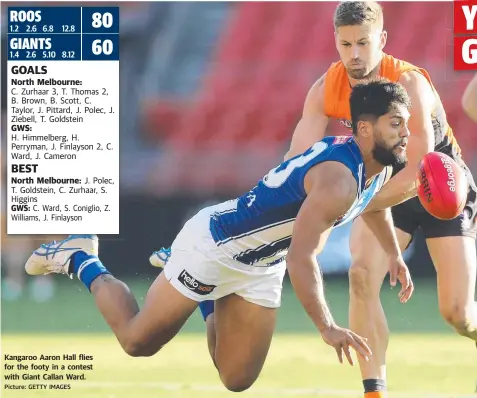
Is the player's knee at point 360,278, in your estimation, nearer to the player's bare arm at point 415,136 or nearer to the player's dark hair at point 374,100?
the player's bare arm at point 415,136

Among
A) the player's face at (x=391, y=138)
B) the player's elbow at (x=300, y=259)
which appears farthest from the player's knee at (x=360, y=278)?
the player's elbow at (x=300, y=259)

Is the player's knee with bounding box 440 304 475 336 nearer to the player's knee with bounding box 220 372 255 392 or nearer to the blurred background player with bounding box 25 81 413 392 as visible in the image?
the blurred background player with bounding box 25 81 413 392

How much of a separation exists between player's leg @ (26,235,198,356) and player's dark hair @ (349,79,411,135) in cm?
134

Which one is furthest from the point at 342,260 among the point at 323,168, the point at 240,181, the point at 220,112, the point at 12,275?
the point at 323,168

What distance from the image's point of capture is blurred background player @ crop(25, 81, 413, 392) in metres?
4.07

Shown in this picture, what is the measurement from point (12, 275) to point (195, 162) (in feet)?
6.23

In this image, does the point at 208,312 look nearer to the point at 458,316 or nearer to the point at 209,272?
the point at 209,272

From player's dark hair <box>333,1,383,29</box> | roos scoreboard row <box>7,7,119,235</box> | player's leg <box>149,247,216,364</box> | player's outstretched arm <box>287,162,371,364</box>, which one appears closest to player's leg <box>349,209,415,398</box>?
player's leg <box>149,247,216,364</box>

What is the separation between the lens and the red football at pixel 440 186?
4781mm

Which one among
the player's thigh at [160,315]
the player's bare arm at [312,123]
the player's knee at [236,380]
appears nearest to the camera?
the player's thigh at [160,315]

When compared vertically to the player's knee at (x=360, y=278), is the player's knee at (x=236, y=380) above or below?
below

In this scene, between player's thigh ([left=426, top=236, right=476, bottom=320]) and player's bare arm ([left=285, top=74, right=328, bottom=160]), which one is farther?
player's bare arm ([left=285, top=74, right=328, bottom=160])

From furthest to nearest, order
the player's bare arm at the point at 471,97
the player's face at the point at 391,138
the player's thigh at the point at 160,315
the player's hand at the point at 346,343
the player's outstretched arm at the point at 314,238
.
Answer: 1. the player's bare arm at the point at 471,97
2. the player's thigh at the point at 160,315
3. the player's face at the point at 391,138
4. the player's outstretched arm at the point at 314,238
5. the player's hand at the point at 346,343

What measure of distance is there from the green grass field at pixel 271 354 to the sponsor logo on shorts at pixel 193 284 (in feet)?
4.04
